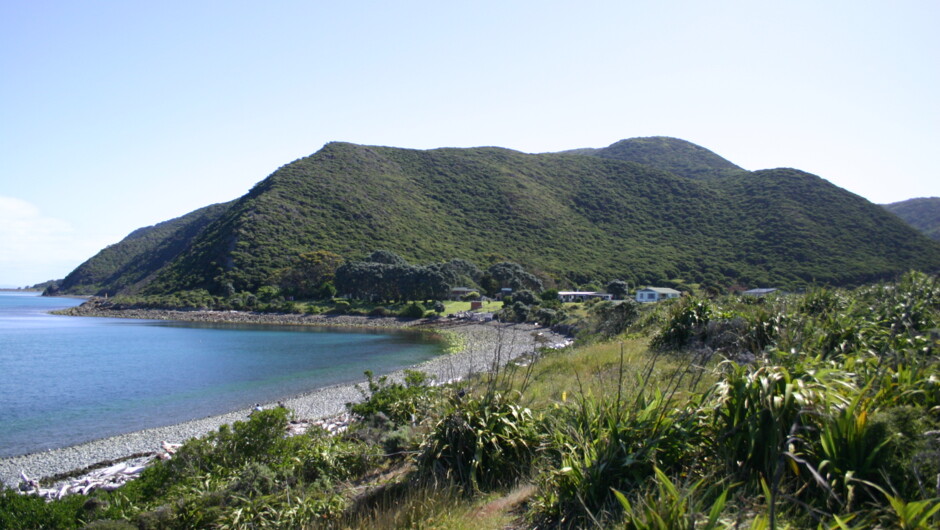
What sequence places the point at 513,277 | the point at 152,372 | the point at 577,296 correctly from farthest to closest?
the point at 513,277, the point at 577,296, the point at 152,372

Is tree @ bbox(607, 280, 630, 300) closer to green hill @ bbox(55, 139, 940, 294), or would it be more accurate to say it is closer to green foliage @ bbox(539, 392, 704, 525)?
green hill @ bbox(55, 139, 940, 294)

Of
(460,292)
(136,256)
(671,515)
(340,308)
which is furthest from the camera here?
(136,256)

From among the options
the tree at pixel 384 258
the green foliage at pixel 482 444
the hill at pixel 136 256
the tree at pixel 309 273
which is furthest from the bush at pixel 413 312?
the hill at pixel 136 256

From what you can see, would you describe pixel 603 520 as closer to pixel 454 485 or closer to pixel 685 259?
pixel 454 485

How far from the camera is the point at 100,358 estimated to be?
93.1ft

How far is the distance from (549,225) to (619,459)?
276ft

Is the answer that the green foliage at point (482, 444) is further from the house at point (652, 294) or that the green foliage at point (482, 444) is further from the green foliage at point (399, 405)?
the house at point (652, 294)

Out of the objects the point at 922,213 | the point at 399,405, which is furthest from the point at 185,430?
the point at 922,213

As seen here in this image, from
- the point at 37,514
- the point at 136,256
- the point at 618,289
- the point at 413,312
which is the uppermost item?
the point at 136,256

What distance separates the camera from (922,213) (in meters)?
130

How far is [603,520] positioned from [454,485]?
190 cm

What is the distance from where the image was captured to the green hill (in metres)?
70.2

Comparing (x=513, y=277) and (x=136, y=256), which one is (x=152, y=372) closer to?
(x=513, y=277)

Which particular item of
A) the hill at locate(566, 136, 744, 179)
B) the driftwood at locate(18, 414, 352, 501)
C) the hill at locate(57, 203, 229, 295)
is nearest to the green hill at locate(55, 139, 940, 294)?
the hill at locate(57, 203, 229, 295)
